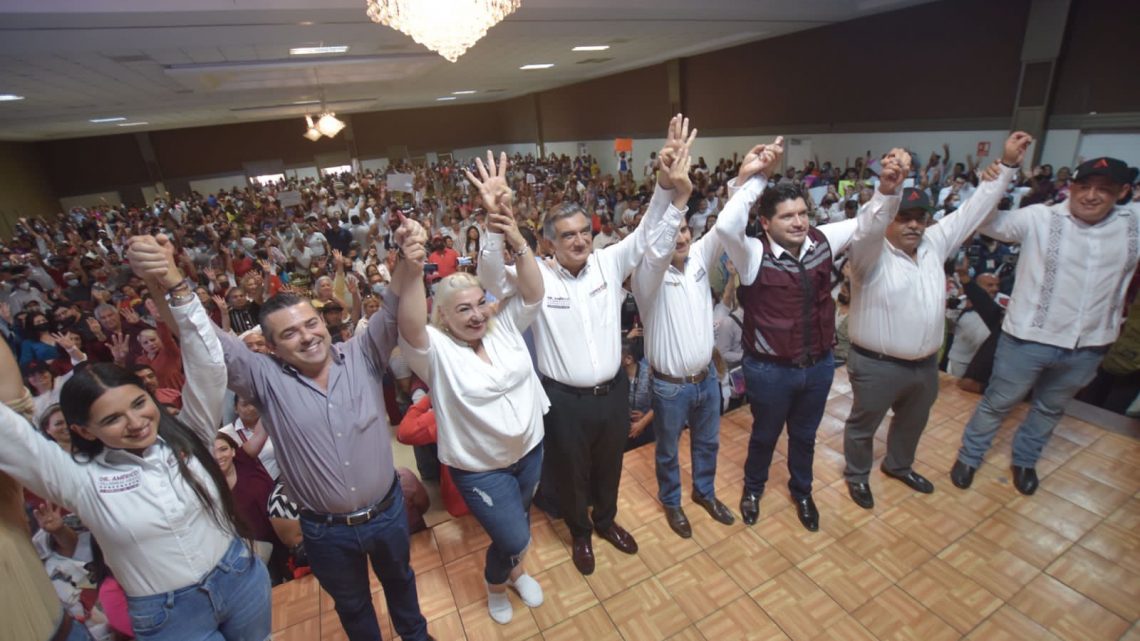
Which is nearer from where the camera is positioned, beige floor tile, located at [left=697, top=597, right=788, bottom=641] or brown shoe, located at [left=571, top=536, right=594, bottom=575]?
beige floor tile, located at [left=697, top=597, right=788, bottom=641]

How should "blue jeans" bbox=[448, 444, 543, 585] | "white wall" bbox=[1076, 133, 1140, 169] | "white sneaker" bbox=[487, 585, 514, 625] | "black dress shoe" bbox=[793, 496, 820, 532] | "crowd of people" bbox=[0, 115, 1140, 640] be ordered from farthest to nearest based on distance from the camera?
"white wall" bbox=[1076, 133, 1140, 169], "black dress shoe" bbox=[793, 496, 820, 532], "white sneaker" bbox=[487, 585, 514, 625], "blue jeans" bbox=[448, 444, 543, 585], "crowd of people" bbox=[0, 115, 1140, 640]

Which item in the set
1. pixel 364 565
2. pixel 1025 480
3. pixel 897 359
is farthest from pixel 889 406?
pixel 364 565

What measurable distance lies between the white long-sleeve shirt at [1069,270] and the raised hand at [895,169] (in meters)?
0.86

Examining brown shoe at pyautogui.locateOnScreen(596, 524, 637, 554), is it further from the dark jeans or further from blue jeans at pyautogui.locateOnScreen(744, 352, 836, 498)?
blue jeans at pyautogui.locateOnScreen(744, 352, 836, 498)

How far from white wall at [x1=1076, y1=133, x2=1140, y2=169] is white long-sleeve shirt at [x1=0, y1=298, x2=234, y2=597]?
9.82 meters

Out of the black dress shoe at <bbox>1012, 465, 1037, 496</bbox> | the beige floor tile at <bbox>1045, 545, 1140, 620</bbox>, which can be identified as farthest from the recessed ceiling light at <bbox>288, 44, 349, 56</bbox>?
the beige floor tile at <bbox>1045, 545, 1140, 620</bbox>

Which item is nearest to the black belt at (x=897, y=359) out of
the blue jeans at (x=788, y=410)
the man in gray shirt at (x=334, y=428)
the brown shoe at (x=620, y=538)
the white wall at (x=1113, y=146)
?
the blue jeans at (x=788, y=410)

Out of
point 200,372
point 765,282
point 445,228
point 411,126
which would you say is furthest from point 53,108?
point 411,126

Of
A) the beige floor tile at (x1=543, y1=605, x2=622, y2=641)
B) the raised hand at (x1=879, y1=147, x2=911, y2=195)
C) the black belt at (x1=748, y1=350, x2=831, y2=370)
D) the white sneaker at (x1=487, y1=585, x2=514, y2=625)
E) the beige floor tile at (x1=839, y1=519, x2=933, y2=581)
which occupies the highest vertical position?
the raised hand at (x1=879, y1=147, x2=911, y2=195)

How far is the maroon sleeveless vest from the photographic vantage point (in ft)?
7.50

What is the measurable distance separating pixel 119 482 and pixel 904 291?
9.67 ft

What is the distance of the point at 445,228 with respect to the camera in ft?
28.9

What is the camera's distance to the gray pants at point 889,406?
2557 mm

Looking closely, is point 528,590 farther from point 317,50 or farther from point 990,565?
point 317,50
